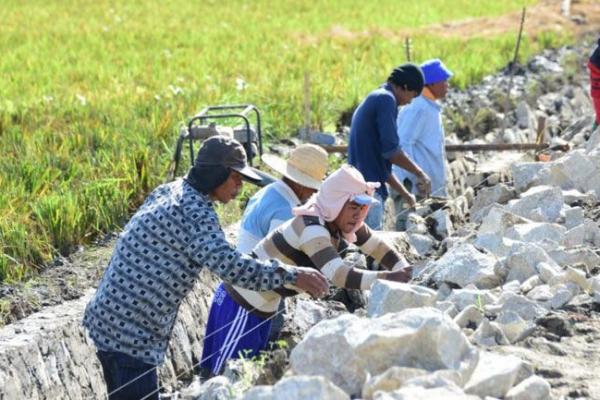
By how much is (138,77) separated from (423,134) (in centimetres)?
644

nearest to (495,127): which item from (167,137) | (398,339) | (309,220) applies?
(167,137)

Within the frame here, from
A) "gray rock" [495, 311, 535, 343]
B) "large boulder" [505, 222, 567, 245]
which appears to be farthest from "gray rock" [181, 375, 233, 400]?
"large boulder" [505, 222, 567, 245]

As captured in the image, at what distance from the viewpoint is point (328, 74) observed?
14492mm

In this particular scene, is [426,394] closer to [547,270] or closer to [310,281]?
[310,281]

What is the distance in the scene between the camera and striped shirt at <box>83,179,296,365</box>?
187 inches

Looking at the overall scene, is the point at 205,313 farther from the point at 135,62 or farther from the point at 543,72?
the point at 543,72

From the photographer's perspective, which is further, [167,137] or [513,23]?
[513,23]

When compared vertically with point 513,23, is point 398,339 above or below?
above

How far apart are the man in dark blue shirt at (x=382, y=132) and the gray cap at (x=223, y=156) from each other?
247 cm

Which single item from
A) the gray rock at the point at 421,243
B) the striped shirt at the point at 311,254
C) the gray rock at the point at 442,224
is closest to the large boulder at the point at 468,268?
the striped shirt at the point at 311,254

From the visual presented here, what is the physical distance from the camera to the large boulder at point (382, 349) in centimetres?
417

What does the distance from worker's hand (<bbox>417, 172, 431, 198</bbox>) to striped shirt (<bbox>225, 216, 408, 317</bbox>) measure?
229cm

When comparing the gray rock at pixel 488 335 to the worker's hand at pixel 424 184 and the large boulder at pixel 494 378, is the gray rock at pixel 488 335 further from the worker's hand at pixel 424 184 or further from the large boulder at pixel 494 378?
the worker's hand at pixel 424 184

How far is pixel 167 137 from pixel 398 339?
6.21 meters
